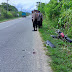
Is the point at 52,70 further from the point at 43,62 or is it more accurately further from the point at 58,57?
the point at 58,57

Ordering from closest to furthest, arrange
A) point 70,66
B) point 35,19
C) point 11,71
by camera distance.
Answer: point 11,71
point 70,66
point 35,19

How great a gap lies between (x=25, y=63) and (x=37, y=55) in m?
1.01

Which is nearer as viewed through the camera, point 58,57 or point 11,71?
point 11,71

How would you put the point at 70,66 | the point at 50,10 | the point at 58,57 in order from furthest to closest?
the point at 50,10
the point at 58,57
the point at 70,66

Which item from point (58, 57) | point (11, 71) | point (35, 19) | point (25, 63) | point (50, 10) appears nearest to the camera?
point (11, 71)

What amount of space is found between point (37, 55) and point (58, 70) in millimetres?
1686

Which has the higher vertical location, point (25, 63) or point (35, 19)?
point (35, 19)

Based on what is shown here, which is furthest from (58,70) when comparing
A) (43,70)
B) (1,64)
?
(1,64)

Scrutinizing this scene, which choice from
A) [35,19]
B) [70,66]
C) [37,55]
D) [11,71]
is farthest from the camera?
[35,19]

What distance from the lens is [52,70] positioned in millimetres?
4121

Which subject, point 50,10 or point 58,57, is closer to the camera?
point 58,57

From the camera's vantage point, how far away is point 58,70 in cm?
402

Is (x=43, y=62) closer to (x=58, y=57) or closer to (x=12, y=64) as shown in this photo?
(x=58, y=57)

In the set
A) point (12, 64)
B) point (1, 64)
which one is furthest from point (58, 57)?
point (1, 64)
